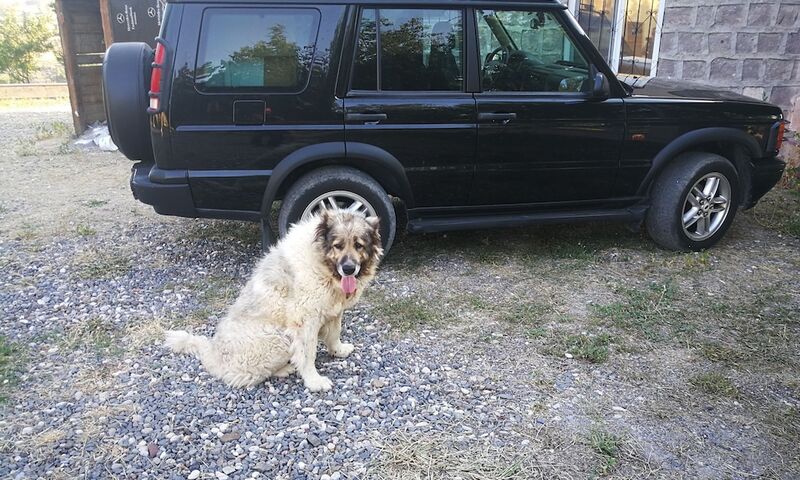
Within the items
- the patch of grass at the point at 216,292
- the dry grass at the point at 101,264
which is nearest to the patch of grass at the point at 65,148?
the dry grass at the point at 101,264

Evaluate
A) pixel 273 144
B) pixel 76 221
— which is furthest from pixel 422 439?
pixel 76 221

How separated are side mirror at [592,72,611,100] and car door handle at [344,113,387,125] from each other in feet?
5.96

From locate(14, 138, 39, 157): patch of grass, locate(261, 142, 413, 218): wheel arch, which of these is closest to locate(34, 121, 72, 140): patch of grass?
locate(14, 138, 39, 157): patch of grass

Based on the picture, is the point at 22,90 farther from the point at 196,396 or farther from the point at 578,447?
the point at 578,447

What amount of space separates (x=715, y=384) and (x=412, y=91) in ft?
10.1

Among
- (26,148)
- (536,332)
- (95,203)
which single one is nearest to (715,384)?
(536,332)

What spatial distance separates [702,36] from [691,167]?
3506 mm

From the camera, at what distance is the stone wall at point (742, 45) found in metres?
7.75

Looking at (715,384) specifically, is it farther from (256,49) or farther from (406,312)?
(256,49)

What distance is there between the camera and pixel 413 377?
12.5ft

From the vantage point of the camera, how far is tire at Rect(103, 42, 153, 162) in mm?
4953

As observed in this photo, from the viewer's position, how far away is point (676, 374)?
3.86 metres

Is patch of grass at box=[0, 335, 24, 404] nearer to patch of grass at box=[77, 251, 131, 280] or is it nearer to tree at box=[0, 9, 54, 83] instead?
patch of grass at box=[77, 251, 131, 280]

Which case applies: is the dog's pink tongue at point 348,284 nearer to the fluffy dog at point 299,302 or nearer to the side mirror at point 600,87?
the fluffy dog at point 299,302
